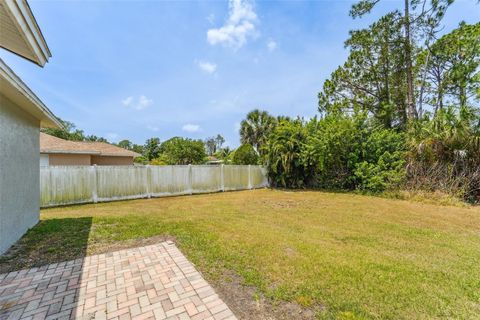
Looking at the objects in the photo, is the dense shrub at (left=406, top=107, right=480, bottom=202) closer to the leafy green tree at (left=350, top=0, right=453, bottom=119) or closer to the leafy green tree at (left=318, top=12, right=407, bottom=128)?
the leafy green tree at (left=350, top=0, right=453, bottom=119)

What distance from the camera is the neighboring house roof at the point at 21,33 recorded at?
242 cm

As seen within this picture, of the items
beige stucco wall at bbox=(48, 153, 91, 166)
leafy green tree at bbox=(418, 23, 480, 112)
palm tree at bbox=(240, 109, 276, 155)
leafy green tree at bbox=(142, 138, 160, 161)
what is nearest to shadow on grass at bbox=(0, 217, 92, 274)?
beige stucco wall at bbox=(48, 153, 91, 166)

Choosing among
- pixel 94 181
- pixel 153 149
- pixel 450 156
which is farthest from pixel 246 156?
pixel 153 149

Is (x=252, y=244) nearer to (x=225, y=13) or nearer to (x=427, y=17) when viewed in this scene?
(x=225, y=13)

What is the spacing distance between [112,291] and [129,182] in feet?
25.1

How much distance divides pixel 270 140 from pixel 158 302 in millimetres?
11835

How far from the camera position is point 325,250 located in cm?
378

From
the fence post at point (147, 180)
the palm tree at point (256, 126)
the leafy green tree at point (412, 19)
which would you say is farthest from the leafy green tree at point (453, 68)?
the fence post at point (147, 180)

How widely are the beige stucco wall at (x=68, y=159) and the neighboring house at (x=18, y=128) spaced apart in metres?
8.38

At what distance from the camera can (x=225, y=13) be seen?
8.09m

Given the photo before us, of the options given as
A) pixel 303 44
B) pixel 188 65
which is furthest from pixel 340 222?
pixel 188 65

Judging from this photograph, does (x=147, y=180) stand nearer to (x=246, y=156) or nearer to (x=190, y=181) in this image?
(x=190, y=181)

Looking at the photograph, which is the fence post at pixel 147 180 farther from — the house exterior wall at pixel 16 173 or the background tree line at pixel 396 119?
the background tree line at pixel 396 119

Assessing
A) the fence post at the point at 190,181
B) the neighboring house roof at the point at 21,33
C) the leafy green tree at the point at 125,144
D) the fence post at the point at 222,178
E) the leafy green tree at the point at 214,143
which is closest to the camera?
the neighboring house roof at the point at 21,33
